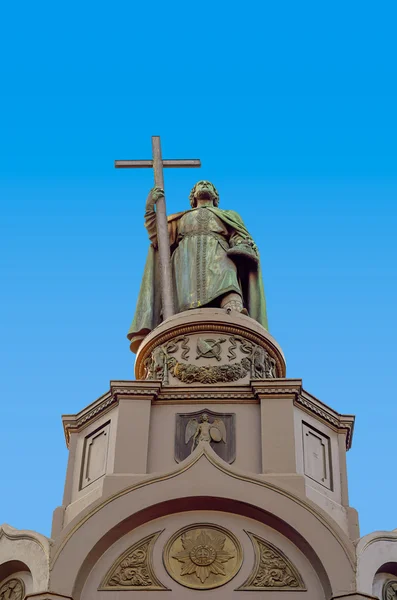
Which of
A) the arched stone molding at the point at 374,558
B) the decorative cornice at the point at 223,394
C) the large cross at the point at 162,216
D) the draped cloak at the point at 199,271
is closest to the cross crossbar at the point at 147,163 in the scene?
the large cross at the point at 162,216

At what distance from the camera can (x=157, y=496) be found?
43.6ft

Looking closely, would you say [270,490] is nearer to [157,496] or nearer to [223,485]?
[223,485]

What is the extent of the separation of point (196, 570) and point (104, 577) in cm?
109

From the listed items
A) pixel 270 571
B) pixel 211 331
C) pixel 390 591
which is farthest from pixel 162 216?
pixel 390 591

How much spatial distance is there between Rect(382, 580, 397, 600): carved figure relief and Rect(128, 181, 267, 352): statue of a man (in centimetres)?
502

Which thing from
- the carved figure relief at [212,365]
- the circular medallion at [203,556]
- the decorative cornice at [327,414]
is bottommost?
the circular medallion at [203,556]

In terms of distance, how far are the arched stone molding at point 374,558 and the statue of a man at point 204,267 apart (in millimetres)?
4629

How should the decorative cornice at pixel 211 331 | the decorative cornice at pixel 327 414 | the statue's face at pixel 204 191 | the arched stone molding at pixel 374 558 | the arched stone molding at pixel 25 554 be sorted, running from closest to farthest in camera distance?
the arched stone molding at pixel 374 558
the arched stone molding at pixel 25 554
the decorative cornice at pixel 327 414
the decorative cornice at pixel 211 331
the statue's face at pixel 204 191

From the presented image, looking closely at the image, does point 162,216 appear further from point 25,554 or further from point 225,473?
point 25,554

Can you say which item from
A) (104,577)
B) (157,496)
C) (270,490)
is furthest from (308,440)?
(104,577)

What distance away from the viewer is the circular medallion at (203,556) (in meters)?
12.8

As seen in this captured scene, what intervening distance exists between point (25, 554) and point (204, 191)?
318 inches

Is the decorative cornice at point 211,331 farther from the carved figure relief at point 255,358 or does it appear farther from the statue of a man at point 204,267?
the statue of a man at point 204,267

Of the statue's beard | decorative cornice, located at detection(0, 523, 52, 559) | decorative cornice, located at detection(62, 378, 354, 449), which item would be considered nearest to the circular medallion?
decorative cornice, located at detection(0, 523, 52, 559)
